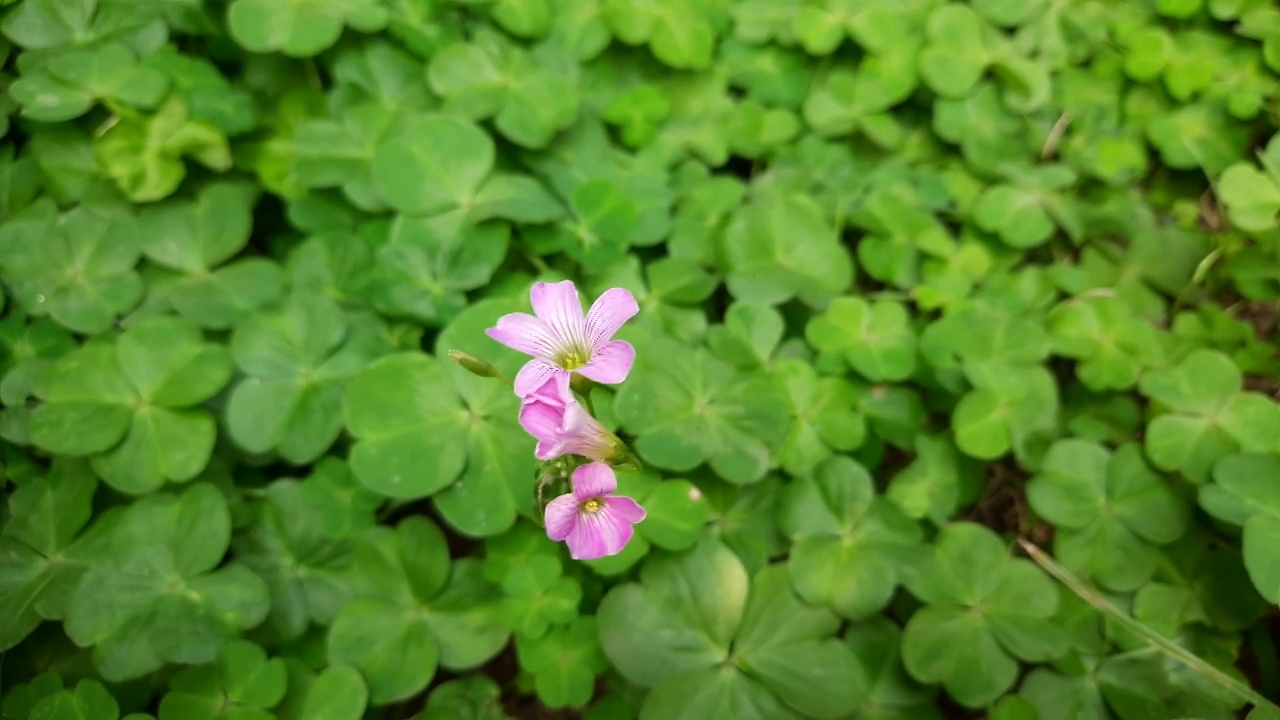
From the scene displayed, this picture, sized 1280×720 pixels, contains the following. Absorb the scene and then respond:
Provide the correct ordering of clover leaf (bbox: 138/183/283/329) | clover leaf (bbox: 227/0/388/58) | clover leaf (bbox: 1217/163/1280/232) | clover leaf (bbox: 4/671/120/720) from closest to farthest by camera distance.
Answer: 1. clover leaf (bbox: 4/671/120/720)
2. clover leaf (bbox: 138/183/283/329)
3. clover leaf (bbox: 227/0/388/58)
4. clover leaf (bbox: 1217/163/1280/232)

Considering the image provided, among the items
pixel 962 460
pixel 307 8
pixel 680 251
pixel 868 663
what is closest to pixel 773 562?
pixel 868 663

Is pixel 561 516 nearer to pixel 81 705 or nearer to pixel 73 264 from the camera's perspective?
pixel 81 705

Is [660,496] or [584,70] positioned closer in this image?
[660,496]

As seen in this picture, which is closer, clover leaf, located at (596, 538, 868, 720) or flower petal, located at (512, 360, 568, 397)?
flower petal, located at (512, 360, 568, 397)

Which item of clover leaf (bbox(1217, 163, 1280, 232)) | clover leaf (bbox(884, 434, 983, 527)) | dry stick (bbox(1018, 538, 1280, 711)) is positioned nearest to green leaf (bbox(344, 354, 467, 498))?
clover leaf (bbox(884, 434, 983, 527))

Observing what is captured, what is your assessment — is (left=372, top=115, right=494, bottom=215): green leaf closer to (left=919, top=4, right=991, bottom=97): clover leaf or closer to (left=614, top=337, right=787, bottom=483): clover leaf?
(left=614, top=337, right=787, bottom=483): clover leaf

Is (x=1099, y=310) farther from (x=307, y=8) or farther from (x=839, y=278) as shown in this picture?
(x=307, y=8)
